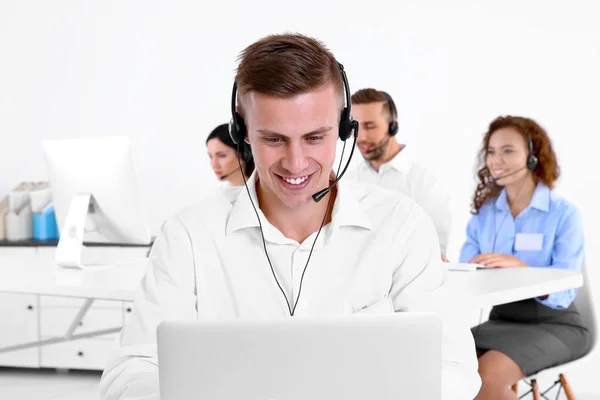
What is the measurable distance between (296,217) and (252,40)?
11.2ft

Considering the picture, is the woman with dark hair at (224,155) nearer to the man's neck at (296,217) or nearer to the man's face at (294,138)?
the man's neck at (296,217)

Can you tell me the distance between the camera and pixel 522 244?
3.06 metres

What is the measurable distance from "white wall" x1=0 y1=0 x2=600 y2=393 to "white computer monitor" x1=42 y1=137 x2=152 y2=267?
201cm

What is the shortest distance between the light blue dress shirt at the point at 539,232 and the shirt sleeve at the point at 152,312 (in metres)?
1.67

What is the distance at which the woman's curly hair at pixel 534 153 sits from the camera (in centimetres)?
316

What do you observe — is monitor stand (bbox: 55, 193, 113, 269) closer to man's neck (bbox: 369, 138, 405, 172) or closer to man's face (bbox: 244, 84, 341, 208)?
man's face (bbox: 244, 84, 341, 208)

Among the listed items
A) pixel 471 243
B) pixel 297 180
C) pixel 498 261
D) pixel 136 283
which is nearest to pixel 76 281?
pixel 136 283

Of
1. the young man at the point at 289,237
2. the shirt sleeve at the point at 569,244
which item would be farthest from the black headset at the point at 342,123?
the shirt sleeve at the point at 569,244

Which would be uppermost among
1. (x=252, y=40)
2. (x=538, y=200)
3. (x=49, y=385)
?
(x=252, y=40)

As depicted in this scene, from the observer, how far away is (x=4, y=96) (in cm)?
521

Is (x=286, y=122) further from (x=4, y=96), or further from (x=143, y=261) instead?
(x=4, y=96)

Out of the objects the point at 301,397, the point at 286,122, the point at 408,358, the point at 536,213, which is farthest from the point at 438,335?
the point at 536,213

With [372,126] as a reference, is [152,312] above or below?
below

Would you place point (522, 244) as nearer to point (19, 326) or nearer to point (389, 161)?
point (389, 161)
